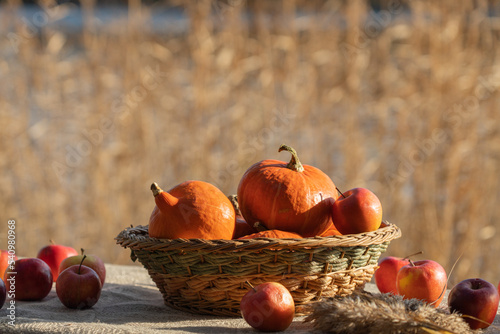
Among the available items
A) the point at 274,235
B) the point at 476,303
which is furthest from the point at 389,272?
the point at 274,235

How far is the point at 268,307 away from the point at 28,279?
67cm

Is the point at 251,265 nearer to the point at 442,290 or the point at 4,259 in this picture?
the point at 442,290

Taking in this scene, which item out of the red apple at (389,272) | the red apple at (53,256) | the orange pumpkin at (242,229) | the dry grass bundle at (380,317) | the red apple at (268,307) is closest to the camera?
the dry grass bundle at (380,317)

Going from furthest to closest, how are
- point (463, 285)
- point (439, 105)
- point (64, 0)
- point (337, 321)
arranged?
point (64, 0) → point (439, 105) → point (463, 285) → point (337, 321)

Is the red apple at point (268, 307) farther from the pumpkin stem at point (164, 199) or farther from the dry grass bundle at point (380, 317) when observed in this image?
the pumpkin stem at point (164, 199)

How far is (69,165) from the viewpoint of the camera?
3383mm

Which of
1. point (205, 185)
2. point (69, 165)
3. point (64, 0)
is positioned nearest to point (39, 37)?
point (64, 0)

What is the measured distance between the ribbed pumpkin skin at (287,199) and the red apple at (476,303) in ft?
1.07

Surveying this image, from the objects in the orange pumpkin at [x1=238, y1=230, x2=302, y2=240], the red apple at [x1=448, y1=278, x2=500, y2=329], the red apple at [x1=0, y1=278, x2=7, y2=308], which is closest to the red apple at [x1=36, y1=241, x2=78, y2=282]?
the red apple at [x1=0, y1=278, x2=7, y2=308]

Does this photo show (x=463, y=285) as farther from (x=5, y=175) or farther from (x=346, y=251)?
(x=5, y=175)

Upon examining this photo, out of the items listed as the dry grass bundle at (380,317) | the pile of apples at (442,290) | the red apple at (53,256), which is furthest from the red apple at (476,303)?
the red apple at (53,256)

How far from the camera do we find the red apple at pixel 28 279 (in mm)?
1487

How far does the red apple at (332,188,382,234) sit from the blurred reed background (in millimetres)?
1932

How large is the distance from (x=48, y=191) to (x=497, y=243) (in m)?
2.54
